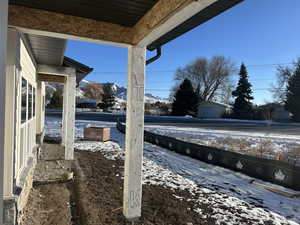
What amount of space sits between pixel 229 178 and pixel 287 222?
6.55 ft

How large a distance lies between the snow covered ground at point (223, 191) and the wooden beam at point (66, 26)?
3063mm

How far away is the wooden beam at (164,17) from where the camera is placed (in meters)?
1.65

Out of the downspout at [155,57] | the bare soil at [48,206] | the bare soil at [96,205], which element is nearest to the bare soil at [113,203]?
the bare soil at [96,205]

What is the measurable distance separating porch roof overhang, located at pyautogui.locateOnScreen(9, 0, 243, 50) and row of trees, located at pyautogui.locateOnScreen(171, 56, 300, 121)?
3234 centimetres

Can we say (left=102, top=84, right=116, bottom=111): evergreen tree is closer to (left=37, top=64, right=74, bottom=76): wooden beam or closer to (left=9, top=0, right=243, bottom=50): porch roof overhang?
(left=37, top=64, right=74, bottom=76): wooden beam

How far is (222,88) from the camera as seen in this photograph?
41.7m

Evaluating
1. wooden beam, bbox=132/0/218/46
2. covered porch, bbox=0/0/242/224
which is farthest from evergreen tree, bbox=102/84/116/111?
wooden beam, bbox=132/0/218/46

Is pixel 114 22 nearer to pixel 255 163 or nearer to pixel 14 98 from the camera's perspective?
pixel 14 98

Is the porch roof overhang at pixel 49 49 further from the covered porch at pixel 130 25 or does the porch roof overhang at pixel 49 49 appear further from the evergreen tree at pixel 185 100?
the evergreen tree at pixel 185 100

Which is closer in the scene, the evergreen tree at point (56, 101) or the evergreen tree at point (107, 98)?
the evergreen tree at point (56, 101)

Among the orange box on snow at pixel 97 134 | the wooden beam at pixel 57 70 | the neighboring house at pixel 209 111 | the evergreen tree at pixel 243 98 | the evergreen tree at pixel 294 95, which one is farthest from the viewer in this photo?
the neighboring house at pixel 209 111

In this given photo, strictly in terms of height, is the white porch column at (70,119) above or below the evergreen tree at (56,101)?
below

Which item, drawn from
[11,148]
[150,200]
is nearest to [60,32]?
[11,148]

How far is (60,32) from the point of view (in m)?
2.46
